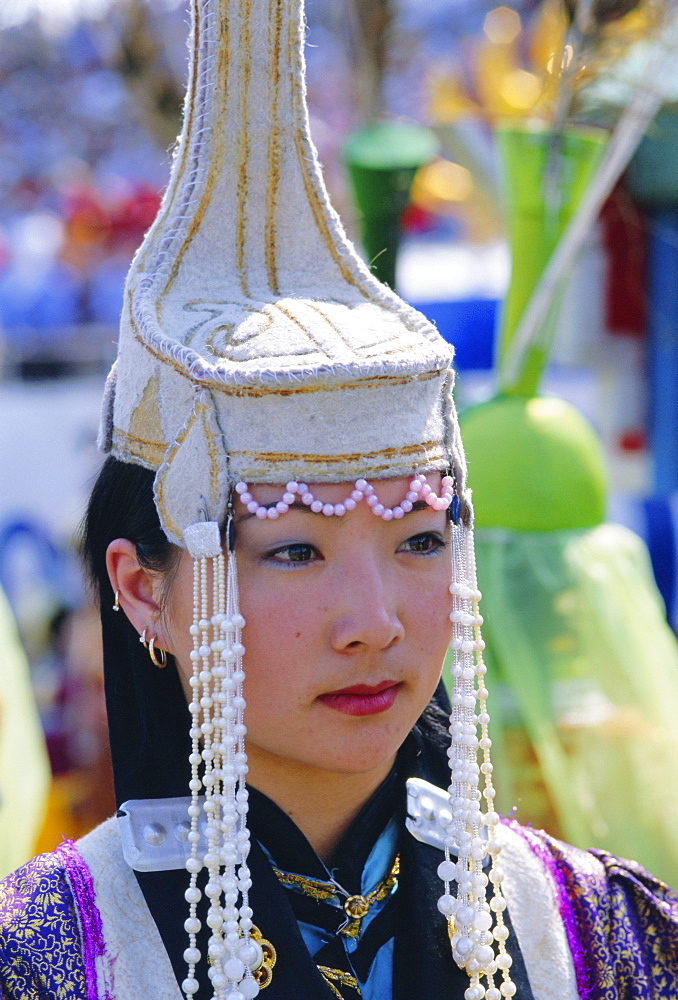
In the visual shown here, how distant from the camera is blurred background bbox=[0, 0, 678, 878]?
2.51 meters

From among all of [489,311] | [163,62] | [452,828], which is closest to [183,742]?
[452,828]

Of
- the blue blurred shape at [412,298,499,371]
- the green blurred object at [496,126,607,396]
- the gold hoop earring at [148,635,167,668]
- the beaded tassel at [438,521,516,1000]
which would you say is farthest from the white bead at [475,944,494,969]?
the blue blurred shape at [412,298,499,371]

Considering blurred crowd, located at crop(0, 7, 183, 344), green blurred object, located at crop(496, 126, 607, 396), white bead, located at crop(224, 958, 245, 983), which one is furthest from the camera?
blurred crowd, located at crop(0, 7, 183, 344)

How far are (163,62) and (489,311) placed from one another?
1.83 m

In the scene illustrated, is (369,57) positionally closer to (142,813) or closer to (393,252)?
(393,252)

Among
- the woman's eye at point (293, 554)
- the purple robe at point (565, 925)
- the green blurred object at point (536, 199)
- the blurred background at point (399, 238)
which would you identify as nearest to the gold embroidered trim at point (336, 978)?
the purple robe at point (565, 925)

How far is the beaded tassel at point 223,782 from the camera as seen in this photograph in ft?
3.84

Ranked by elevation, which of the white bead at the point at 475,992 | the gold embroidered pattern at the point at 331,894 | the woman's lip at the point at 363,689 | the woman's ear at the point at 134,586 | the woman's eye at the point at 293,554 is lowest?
the white bead at the point at 475,992

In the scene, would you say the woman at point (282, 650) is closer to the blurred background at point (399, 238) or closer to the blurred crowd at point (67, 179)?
the blurred background at point (399, 238)

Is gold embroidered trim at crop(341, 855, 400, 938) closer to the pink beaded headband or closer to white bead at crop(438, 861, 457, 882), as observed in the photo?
white bead at crop(438, 861, 457, 882)

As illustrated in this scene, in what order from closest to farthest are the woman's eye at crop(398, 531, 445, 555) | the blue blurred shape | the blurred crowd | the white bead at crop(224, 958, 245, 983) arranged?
the white bead at crop(224, 958, 245, 983)
the woman's eye at crop(398, 531, 445, 555)
the blue blurred shape
the blurred crowd

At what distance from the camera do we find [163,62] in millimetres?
4211

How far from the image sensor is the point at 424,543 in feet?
4.22

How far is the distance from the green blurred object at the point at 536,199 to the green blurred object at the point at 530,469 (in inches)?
5.2
